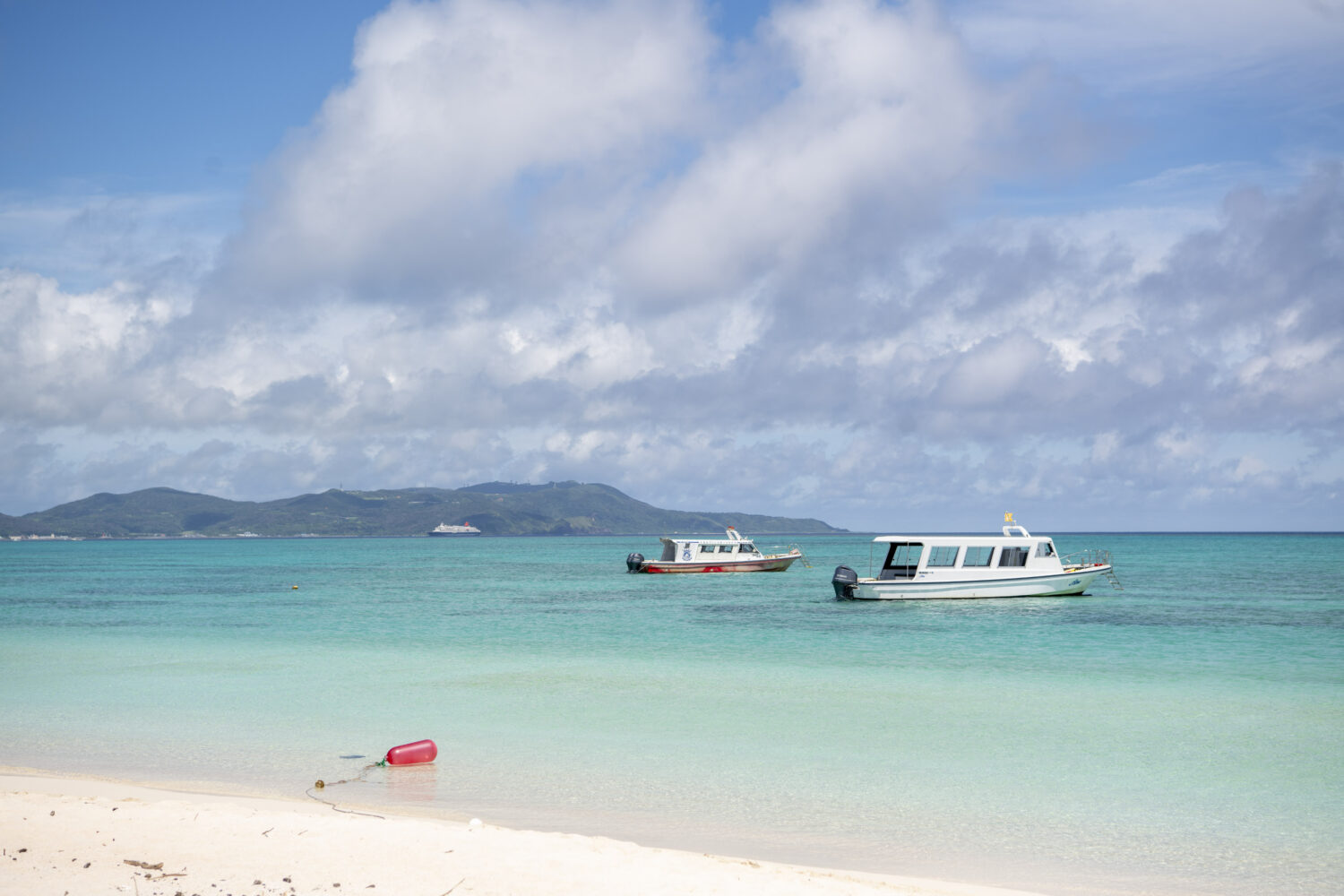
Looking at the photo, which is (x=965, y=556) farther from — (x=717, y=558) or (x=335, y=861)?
→ (x=335, y=861)

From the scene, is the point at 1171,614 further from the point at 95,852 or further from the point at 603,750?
the point at 95,852

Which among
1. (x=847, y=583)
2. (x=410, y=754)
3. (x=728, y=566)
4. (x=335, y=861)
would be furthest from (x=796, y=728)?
(x=728, y=566)

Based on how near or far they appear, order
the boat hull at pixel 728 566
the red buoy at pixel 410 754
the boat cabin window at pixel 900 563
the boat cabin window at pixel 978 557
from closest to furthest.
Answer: the red buoy at pixel 410 754
the boat cabin window at pixel 900 563
the boat cabin window at pixel 978 557
the boat hull at pixel 728 566

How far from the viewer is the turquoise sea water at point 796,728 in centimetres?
1246

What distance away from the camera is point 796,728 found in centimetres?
1900

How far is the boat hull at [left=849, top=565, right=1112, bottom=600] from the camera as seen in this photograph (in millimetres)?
45844

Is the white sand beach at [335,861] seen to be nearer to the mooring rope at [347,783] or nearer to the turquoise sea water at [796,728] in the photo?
the mooring rope at [347,783]

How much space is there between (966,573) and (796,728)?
29.5 meters

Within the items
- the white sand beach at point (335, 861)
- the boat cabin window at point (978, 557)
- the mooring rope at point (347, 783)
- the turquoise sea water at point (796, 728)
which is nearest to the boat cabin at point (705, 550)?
the boat cabin window at point (978, 557)

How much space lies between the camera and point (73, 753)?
1711 centimetres

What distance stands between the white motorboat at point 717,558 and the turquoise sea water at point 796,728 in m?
31.3

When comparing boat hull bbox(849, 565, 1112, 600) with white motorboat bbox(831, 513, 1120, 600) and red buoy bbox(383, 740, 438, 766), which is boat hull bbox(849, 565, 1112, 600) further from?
red buoy bbox(383, 740, 438, 766)

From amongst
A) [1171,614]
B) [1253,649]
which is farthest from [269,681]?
[1171,614]

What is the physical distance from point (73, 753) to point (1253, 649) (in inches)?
1252
